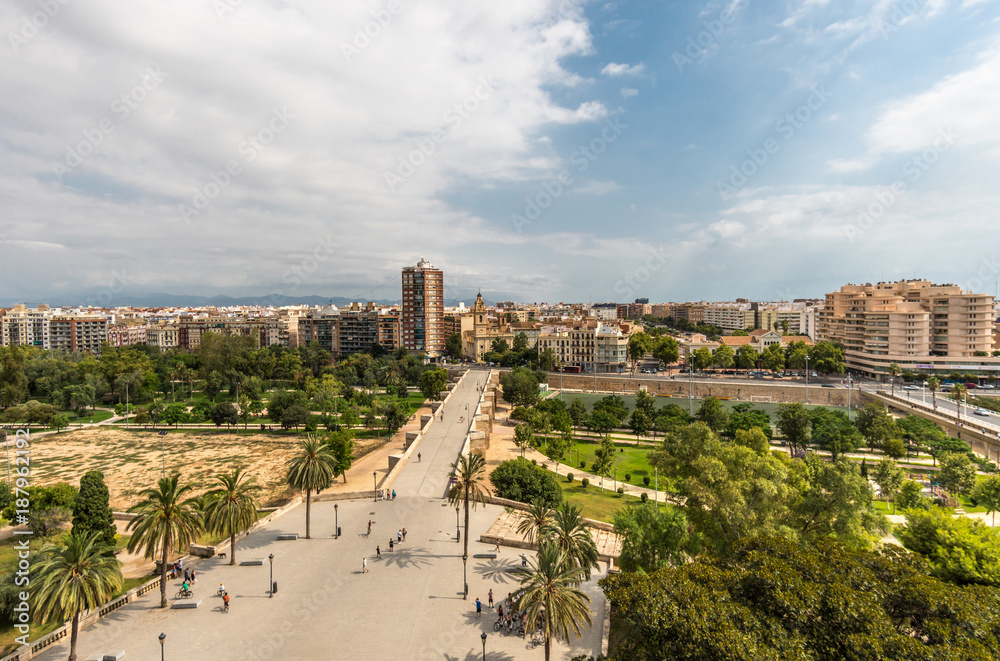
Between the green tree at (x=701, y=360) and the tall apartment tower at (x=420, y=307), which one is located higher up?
the tall apartment tower at (x=420, y=307)

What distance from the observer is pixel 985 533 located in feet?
54.5

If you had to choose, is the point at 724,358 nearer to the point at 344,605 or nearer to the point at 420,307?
the point at 420,307

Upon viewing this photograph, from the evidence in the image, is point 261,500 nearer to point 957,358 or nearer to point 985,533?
point 985,533

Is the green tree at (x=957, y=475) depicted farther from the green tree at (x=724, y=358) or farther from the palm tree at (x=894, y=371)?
the green tree at (x=724, y=358)

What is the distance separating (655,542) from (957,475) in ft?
81.6

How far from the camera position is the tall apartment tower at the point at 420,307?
10325 cm

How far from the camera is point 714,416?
48.8 metres

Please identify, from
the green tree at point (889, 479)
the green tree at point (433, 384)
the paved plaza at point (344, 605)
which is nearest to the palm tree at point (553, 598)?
the paved plaza at point (344, 605)

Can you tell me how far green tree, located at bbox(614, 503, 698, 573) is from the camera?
18094 millimetres

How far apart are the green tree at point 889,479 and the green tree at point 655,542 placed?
19.8 m

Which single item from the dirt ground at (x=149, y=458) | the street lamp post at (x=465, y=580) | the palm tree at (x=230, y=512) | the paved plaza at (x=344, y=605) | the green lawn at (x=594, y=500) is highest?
the palm tree at (x=230, y=512)

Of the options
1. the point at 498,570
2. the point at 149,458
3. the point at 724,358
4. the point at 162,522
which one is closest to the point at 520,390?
the point at 149,458

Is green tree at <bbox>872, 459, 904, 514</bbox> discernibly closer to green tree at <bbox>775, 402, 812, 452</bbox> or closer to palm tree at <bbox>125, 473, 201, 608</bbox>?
green tree at <bbox>775, 402, 812, 452</bbox>

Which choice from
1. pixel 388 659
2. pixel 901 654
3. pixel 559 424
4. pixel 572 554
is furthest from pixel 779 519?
pixel 559 424
